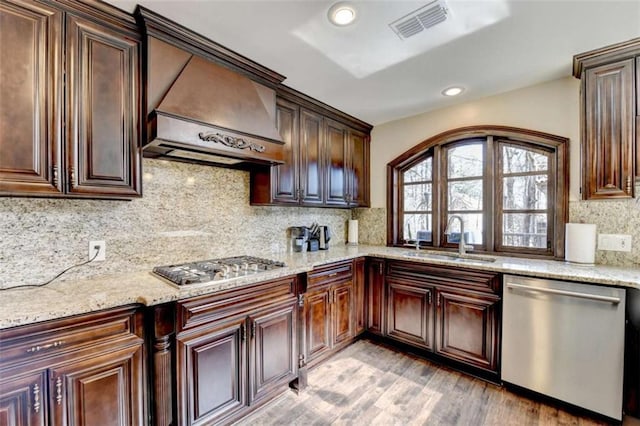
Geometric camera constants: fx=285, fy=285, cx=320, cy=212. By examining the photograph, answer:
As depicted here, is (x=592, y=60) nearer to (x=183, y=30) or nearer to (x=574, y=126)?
(x=574, y=126)

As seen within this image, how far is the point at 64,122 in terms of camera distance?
4.83ft

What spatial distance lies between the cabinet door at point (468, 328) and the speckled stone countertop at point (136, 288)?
0.30m

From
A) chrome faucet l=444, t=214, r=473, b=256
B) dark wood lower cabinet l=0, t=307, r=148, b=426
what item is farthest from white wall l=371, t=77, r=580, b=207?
dark wood lower cabinet l=0, t=307, r=148, b=426

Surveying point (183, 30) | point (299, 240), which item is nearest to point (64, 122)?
point (183, 30)

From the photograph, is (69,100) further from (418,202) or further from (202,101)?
(418,202)

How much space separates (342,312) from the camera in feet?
8.96

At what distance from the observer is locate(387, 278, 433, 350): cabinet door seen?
2.61 metres

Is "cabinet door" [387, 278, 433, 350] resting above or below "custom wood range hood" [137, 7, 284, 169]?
below

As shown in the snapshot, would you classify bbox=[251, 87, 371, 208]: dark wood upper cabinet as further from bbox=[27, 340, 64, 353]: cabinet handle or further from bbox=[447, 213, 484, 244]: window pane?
bbox=[27, 340, 64, 353]: cabinet handle

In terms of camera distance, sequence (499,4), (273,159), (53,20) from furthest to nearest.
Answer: (273,159), (499,4), (53,20)

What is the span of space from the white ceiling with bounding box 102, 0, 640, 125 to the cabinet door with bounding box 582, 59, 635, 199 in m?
0.25

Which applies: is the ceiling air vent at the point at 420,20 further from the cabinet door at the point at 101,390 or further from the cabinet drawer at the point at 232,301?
the cabinet door at the point at 101,390

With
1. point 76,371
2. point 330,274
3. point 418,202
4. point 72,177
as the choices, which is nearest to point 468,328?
point 330,274

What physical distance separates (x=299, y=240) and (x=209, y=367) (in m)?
1.54
